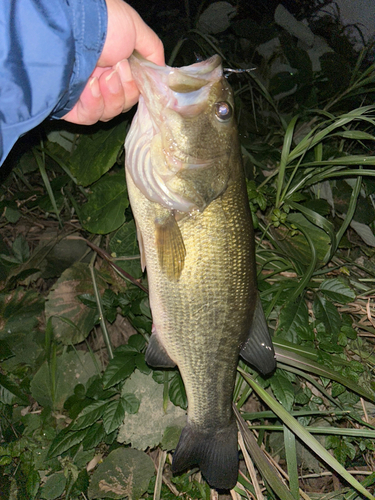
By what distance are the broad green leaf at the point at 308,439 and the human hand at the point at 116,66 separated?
173cm

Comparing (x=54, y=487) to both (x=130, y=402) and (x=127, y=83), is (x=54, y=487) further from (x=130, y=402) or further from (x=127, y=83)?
(x=127, y=83)

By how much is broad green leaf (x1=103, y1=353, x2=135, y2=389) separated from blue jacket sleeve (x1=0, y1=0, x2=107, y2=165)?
56.5 inches

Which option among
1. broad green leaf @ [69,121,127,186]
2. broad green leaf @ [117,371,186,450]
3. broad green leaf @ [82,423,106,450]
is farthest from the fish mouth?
broad green leaf @ [82,423,106,450]

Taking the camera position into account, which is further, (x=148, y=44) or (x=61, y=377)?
(x=61, y=377)

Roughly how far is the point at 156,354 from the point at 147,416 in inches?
26.6

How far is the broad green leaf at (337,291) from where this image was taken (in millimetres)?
2619

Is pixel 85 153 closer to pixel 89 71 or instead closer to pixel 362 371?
pixel 89 71

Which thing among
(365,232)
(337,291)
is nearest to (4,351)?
(337,291)

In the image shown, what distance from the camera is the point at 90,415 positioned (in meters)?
2.43

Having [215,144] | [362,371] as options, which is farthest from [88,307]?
[362,371]

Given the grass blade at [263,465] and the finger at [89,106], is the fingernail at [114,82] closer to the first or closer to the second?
the finger at [89,106]

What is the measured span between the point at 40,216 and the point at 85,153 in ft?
2.86

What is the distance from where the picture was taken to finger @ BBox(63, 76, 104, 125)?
1891 mm

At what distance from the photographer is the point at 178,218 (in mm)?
1879
